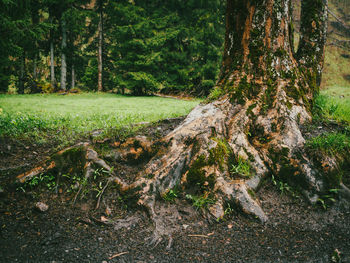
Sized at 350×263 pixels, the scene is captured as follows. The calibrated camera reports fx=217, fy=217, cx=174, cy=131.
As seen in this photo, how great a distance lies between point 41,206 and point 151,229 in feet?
4.69

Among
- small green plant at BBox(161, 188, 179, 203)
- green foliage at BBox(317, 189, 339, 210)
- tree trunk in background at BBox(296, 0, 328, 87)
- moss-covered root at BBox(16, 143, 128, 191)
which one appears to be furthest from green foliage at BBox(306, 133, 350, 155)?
moss-covered root at BBox(16, 143, 128, 191)

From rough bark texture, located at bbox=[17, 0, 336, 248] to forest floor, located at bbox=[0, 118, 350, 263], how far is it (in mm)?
176

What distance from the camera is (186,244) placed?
2.35m

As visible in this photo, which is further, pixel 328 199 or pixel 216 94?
pixel 216 94

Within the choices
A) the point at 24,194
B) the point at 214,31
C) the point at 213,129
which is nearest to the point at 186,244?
the point at 213,129

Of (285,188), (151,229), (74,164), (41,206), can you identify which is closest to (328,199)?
(285,188)

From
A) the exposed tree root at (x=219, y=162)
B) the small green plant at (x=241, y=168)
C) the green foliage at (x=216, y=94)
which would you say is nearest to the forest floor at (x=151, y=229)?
the exposed tree root at (x=219, y=162)

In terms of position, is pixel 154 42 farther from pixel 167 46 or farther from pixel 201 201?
pixel 201 201

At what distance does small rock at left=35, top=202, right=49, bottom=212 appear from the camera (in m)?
2.70

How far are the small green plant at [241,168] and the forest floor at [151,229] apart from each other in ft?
1.03

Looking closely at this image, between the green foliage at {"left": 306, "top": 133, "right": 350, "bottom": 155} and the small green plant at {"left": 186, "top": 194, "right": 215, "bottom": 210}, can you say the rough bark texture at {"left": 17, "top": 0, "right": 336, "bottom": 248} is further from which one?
the green foliage at {"left": 306, "top": 133, "right": 350, "bottom": 155}

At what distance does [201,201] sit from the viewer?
277cm

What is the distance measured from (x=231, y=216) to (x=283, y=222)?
0.61 metres

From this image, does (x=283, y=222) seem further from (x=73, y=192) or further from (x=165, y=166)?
(x=73, y=192)
